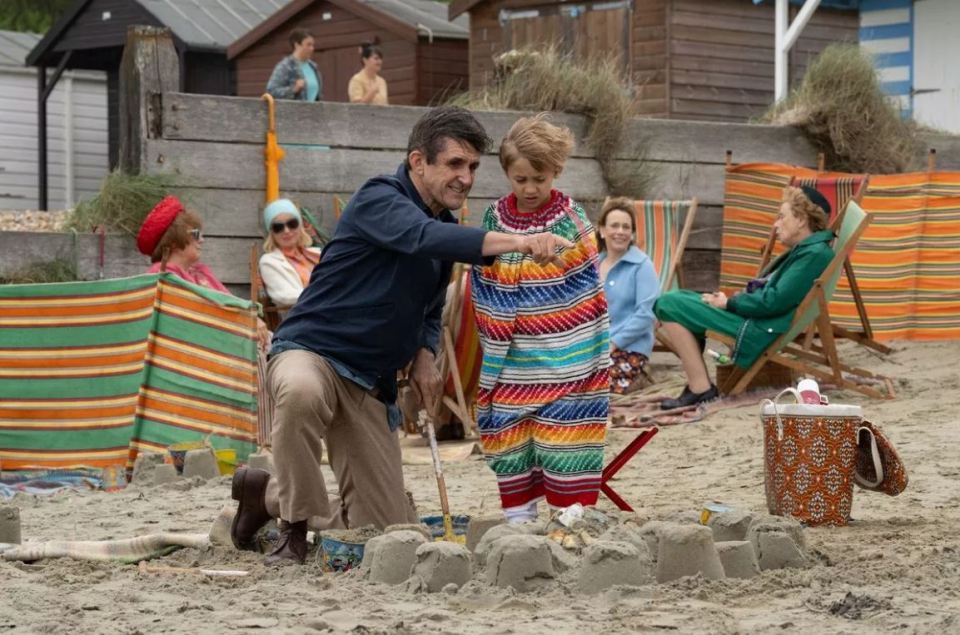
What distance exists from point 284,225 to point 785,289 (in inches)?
118

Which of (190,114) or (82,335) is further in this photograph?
(190,114)

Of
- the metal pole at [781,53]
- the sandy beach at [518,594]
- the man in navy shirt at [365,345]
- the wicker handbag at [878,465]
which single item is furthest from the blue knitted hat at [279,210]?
the metal pole at [781,53]

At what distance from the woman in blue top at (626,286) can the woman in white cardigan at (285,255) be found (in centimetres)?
183

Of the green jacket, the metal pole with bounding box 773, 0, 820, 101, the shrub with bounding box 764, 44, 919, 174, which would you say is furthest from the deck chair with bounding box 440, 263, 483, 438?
the metal pole with bounding box 773, 0, 820, 101

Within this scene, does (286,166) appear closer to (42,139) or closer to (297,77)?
(297,77)

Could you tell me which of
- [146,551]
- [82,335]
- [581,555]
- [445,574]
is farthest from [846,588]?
[82,335]

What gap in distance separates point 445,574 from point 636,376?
559cm

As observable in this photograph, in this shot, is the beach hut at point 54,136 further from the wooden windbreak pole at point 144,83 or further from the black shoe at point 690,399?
the black shoe at point 690,399

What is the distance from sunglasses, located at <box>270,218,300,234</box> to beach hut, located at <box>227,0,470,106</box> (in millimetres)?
13077

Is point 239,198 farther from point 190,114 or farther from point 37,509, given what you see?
point 37,509

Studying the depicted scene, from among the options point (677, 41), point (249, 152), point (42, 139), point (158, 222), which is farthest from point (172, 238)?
point (42, 139)

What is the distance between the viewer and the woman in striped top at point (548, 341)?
5266mm

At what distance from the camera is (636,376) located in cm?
992

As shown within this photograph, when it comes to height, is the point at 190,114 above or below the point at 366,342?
above
